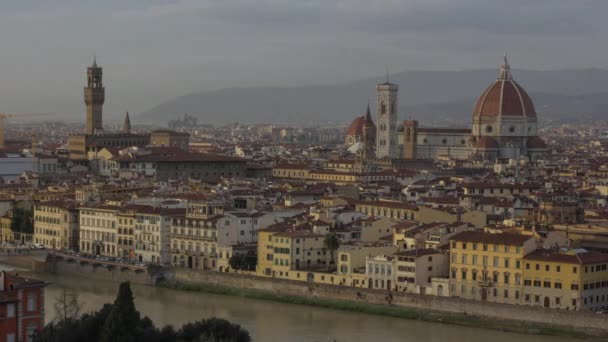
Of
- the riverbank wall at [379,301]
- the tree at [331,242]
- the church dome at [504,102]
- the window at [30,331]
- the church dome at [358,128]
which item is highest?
the church dome at [504,102]

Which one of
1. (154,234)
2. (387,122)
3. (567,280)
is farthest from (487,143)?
(567,280)

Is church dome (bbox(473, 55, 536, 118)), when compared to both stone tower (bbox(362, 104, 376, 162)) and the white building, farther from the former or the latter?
the white building

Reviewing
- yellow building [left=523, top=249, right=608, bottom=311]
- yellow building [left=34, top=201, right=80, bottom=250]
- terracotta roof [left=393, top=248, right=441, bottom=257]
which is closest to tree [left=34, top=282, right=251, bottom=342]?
yellow building [left=523, top=249, right=608, bottom=311]

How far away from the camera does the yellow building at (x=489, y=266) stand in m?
24.6

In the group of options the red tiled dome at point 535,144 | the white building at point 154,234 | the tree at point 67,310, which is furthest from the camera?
the red tiled dome at point 535,144

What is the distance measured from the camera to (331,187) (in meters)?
43.5

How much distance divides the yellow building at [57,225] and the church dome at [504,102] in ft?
129

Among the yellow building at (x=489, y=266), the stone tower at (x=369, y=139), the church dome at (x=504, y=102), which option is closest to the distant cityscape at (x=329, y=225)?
the yellow building at (x=489, y=266)

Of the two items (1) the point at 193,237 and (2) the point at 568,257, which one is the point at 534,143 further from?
(2) the point at 568,257

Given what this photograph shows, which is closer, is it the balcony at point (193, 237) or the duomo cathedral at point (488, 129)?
the balcony at point (193, 237)

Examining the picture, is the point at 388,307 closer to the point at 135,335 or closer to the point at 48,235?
the point at 135,335

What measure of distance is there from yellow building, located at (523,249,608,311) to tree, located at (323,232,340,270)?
4976mm

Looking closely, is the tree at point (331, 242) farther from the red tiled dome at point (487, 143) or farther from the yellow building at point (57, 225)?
the red tiled dome at point (487, 143)

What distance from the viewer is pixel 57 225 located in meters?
35.7
